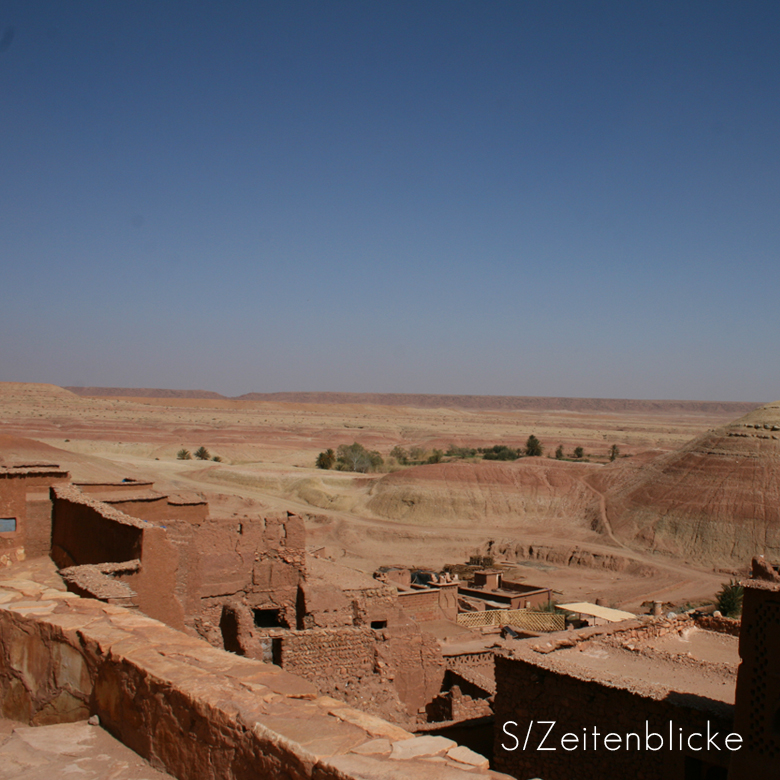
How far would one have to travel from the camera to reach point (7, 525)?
39.3 feet

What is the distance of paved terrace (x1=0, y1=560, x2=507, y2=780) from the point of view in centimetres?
276

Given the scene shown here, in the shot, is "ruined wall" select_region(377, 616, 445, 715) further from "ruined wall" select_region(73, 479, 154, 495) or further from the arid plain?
the arid plain

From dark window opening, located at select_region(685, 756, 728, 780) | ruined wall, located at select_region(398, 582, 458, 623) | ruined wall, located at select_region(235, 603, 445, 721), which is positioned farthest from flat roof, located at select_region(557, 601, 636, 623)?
dark window opening, located at select_region(685, 756, 728, 780)

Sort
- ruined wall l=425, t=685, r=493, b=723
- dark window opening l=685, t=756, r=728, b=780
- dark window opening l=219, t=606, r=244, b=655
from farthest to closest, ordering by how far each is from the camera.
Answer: ruined wall l=425, t=685, r=493, b=723
dark window opening l=219, t=606, r=244, b=655
dark window opening l=685, t=756, r=728, b=780

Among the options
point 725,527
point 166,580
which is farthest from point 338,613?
point 725,527

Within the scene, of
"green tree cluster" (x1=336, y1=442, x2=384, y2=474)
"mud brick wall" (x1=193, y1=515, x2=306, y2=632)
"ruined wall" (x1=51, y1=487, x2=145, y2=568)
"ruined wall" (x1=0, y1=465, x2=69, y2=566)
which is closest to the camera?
"ruined wall" (x1=51, y1=487, x2=145, y2=568)

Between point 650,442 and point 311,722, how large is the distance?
106985 millimetres

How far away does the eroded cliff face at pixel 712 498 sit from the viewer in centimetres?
3919

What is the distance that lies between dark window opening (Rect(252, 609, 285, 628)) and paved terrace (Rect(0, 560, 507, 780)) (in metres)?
9.82

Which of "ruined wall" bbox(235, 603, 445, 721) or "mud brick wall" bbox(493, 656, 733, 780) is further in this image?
"ruined wall" bbox(235, 603, 445, 721)

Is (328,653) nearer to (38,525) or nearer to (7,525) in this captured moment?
(38,525)

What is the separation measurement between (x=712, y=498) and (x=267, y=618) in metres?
35.9

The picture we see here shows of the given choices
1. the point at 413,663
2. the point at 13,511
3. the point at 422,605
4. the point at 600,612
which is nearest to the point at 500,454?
the point at 600,612

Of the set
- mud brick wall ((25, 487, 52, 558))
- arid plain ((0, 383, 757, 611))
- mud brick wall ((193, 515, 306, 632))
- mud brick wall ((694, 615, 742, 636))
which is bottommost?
arid plain ((0, 383, 757, 611))
